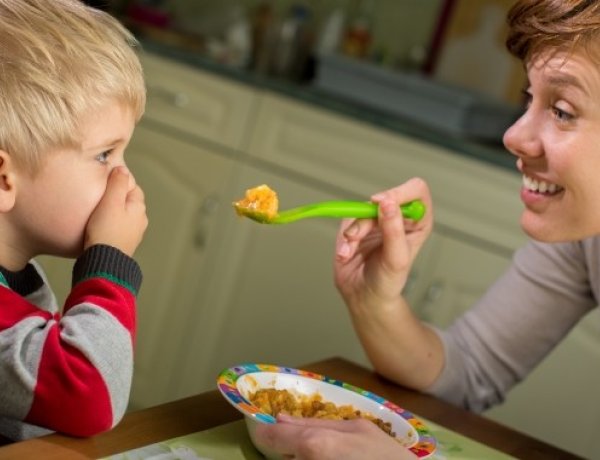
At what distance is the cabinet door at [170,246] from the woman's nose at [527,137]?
5.15 feet

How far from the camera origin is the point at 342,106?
109 inches

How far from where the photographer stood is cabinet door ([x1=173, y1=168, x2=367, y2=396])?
109 inches

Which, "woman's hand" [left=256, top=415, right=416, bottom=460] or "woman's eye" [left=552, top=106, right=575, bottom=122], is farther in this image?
"woman's eye" [left=552, top=106, right=575, bottom=122]

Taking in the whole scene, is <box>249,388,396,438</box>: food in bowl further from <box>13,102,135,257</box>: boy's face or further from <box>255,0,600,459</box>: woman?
<box>13,102,135,257</box>: boy's face

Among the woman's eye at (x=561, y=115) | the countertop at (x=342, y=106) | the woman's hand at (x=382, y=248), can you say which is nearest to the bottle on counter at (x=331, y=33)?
the countertop at (x=342, y=106)

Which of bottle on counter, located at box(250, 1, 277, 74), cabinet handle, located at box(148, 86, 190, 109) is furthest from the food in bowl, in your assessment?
bottle on counter, located at box(250, 1, 277, 74)

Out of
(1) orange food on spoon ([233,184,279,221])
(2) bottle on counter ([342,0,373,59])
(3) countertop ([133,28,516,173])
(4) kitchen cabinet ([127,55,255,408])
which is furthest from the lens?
(2) bottle on counter ([342,0,373,59])

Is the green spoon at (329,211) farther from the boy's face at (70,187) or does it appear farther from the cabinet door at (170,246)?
the cabinet door at (170,246)

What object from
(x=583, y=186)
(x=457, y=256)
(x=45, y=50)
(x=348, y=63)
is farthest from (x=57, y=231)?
(x=348, y=63)

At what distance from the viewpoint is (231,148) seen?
9.42ft

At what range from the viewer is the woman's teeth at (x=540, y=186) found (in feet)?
4.61

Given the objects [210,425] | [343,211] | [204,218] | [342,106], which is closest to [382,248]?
[343,211]

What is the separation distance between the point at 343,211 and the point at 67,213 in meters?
0.32

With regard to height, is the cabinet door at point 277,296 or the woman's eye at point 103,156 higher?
the woman's eye at point 103,156
